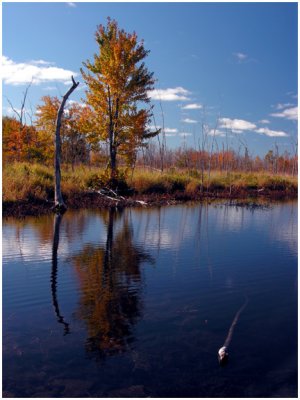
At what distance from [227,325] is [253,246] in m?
5.85

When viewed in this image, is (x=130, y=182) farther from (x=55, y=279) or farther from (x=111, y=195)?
(x=55, y=279)

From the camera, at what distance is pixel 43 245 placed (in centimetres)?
1067

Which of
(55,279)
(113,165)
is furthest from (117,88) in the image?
(55,279)

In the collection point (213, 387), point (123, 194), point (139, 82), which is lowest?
point (213, 387)

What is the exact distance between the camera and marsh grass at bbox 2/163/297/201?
1880 centimetres

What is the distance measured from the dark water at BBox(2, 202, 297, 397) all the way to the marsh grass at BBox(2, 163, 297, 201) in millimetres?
7138

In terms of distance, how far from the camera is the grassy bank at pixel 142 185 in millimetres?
18781

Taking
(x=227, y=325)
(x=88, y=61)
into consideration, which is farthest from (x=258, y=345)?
(x=88, y=61)

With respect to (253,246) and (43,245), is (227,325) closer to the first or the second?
(253,246)

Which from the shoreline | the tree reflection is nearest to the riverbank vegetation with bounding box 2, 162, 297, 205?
the shoreline

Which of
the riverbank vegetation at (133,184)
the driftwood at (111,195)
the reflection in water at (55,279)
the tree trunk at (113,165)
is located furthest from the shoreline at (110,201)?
the reflection in water at (55,279)

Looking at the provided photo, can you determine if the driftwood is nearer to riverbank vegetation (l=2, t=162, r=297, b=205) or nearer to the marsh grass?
riverbank vegetation (l=2, t=162, r=297, b=205)

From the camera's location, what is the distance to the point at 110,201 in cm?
2139

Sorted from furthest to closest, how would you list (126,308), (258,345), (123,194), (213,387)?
(123,194), (126,308), (258,345), (213,387)
